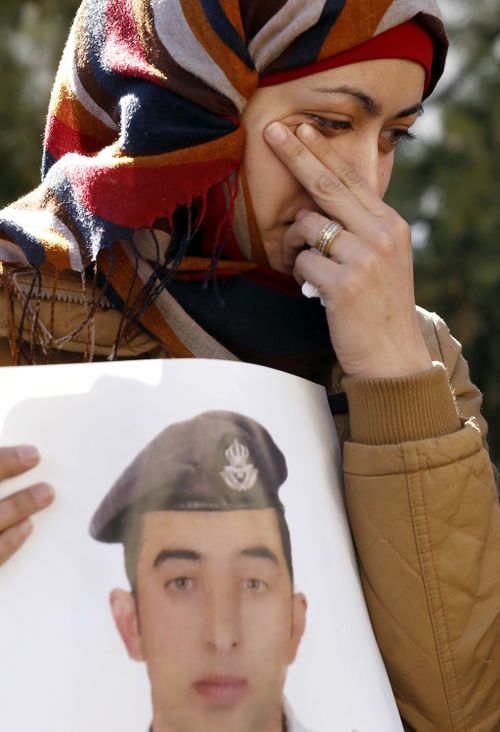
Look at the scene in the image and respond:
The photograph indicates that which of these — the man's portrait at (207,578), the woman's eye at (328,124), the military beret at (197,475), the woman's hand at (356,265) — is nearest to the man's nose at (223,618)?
the man's portrait at (207,578)

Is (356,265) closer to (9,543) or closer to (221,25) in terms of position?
(221,25)

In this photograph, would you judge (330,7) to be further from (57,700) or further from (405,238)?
(57,700)

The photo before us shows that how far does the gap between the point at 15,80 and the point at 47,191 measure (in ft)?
12.1

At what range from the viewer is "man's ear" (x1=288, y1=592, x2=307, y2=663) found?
61.9 inches

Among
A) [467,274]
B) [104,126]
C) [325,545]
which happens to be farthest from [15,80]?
[325,545]

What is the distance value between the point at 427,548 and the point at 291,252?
1.82ft

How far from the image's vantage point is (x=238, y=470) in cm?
159

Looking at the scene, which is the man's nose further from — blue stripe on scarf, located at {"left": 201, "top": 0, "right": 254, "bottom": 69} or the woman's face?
blue stripe on scarf, located at {"left": 201, "top": 0, "right": 254, "bottom": 69}

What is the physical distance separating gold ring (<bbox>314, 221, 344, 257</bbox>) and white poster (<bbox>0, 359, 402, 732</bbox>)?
0.31 metres

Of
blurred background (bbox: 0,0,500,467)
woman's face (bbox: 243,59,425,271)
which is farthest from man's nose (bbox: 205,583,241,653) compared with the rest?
blurred background (bbox: 0,0,500,467)

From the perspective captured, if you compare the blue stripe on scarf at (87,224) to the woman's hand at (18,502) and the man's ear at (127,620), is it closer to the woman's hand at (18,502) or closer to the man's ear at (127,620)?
the woman's hand at (18,502)

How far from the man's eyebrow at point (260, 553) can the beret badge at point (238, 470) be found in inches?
3.0

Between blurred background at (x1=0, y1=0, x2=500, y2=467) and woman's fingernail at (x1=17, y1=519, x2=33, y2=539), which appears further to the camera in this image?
blurred background at (x1=0, y1=0, x2=500, y2=467)

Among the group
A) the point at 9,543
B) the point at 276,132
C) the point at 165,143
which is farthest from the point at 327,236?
the point at 9,543
